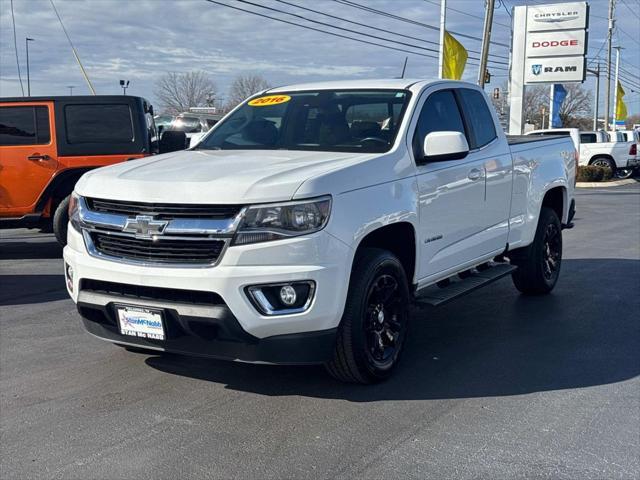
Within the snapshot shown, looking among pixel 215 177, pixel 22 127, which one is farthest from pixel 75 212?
pixel 22 127

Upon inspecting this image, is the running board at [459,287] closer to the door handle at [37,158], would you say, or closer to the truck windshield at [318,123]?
the truck windshield at [318,123]

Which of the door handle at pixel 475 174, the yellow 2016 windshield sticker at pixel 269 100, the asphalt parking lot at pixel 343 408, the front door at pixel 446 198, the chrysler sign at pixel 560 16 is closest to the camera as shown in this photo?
the asphalt parking lot at pixel 343 408

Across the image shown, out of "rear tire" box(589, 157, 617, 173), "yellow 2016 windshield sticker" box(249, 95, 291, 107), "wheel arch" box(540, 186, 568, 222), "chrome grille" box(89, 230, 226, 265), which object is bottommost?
"rear tire" box(589, 157, 617, 173)

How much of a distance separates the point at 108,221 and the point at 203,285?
796mm

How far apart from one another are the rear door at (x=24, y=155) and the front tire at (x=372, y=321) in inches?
254

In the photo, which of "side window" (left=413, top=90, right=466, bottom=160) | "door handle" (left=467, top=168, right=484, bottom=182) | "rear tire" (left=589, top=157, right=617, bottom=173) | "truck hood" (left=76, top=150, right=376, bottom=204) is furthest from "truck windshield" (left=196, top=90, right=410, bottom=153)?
"rear tire" (left=589, top=157, right=617, bottom=173)

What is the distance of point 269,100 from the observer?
6.27 metres

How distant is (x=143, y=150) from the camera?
1030 centimetres

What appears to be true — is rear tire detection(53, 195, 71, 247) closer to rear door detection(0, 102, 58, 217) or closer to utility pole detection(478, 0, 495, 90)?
rear door detection(0, 102, 58, 217)

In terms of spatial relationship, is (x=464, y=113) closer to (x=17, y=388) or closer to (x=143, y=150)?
(x=17, y=388)

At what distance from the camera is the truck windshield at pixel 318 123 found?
17.8 ft

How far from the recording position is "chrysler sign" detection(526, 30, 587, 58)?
3475 cm

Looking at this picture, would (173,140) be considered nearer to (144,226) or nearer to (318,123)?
(318,123)

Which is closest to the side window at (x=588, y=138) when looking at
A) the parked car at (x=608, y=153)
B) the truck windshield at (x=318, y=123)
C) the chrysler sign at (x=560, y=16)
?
the parked car at (x=608, y=153)
